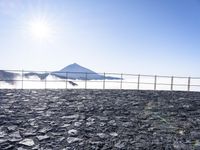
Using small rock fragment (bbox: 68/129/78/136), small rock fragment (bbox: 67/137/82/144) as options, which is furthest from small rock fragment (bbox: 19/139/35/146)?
small rock fragment (bbox: 68/129/78/136)

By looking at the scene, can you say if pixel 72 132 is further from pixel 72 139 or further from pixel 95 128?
pixel 95 128

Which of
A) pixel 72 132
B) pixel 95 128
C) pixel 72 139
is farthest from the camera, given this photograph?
pixel 95 128

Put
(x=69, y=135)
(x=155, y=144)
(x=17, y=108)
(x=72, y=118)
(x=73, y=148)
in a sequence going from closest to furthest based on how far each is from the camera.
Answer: (x=73, y=148)
(x=155, y=144)
(x=69, y=135)
(x=72, y=118)
(x=17, y=108)

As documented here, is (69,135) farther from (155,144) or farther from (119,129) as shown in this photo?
(155,144)

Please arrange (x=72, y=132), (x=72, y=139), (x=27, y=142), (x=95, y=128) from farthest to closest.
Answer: (x=95, y=128)
(x=72, y=132)
(x=72, y=139)
(x=27, y=142)

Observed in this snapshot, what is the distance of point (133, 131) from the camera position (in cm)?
893

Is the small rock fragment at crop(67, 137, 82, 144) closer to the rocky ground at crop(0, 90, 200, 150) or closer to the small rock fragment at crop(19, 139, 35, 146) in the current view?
the rocky ground at crop(0, 90, 200, 150)

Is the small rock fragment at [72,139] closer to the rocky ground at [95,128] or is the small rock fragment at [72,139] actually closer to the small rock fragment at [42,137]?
the rocky ground at [95,128]

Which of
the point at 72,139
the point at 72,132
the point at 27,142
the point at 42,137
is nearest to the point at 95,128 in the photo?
the point at 72,132

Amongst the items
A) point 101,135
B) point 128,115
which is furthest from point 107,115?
point 101,135

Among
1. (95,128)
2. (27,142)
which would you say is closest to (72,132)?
(95,128)

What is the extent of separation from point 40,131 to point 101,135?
1.82 metres

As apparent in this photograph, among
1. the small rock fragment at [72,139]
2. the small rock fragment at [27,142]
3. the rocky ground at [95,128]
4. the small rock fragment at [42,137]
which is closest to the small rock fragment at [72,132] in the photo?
the rocky ground at [95,128]

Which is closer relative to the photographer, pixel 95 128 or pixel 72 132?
pixel 72 132
